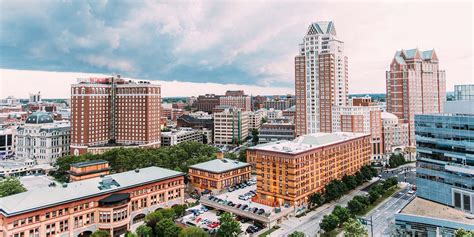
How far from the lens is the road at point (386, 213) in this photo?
62438mm

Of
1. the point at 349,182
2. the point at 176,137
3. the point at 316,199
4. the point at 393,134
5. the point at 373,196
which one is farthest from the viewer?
the point at 176,137

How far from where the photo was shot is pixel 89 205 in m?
61.6

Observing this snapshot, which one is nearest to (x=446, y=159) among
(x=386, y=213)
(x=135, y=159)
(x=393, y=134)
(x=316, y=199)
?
(x=386, y=213)

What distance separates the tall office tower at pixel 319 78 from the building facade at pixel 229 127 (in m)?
40.7

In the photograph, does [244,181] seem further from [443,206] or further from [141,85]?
[141,85]

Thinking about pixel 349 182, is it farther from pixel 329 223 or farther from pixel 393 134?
pixel 393 134

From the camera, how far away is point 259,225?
6612cm

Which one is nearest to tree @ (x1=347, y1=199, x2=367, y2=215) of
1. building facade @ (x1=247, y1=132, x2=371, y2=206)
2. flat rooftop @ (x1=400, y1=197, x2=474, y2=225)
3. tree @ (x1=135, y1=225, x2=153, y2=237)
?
flat rooftop @ (x1=400, y1=197, x2=474, y2=225)

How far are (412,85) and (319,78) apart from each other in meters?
50.3

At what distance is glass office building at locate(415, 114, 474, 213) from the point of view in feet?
199

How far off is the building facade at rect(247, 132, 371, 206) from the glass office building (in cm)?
2078

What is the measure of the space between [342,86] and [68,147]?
389 ft

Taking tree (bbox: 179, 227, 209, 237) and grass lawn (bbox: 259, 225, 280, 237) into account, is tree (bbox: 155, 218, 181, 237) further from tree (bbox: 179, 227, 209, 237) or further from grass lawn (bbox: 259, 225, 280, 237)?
grass lawn (bbox: 259, 225, 280, 237)

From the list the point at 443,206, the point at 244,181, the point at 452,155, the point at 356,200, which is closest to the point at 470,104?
the point at 452,155
